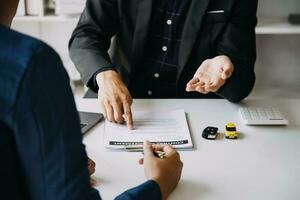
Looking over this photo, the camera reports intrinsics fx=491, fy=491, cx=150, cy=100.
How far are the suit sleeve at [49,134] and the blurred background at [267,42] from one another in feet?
5.85

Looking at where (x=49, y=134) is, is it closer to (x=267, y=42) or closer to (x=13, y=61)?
(x=13, y=61)

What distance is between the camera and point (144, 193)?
92 cm

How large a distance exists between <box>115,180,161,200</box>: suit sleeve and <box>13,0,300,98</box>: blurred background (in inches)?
62.4

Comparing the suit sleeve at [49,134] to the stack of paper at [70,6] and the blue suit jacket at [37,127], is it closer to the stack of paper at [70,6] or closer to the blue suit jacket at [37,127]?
the blue suit jacket at [37,127]

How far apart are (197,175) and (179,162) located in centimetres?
6

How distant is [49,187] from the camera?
0.68 metres

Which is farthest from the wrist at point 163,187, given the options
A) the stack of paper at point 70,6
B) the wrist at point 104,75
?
the stack of paper at point 70,6

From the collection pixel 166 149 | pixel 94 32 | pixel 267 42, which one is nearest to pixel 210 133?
pixel 166 149

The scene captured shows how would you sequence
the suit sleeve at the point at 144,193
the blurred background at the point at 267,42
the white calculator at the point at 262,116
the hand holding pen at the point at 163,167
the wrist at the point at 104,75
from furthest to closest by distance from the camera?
the blurred background at the point at 267,42 < the wrist at the point at 104,75 < the white calculator at the point at 262,116 < the hand holding pen at the point at 163,167 < the suit sleeve at the point at 144,193

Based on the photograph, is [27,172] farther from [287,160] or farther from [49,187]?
[287,160]

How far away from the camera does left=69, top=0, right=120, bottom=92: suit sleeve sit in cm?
163

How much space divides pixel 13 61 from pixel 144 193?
42 cm

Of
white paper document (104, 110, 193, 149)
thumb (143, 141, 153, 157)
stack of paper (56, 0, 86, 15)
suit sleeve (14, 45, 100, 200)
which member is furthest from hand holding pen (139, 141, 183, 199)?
stack of paper (56, 0, 86, 15)

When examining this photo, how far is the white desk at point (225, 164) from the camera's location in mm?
1044
